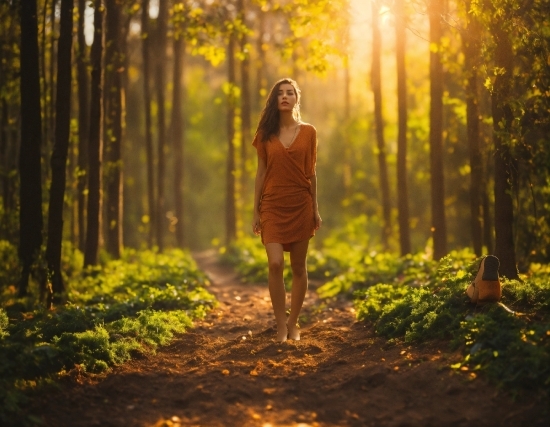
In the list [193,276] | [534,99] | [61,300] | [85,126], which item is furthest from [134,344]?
[85,126]

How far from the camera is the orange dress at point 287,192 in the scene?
857 cm

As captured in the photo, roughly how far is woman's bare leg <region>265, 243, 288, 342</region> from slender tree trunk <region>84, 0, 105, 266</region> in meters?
5.92

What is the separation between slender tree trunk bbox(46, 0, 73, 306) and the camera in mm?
11609

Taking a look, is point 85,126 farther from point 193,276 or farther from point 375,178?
point 375,178

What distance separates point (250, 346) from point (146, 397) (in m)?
2.16

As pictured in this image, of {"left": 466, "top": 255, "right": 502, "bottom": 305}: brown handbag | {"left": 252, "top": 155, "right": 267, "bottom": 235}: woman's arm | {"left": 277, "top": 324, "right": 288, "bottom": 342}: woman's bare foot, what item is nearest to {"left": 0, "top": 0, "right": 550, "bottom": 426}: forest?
{"left": 466, "top": 255, "right": 502, "bottom": 305}: brown handbag

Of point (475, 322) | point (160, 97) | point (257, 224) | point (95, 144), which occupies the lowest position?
point (475, 322)

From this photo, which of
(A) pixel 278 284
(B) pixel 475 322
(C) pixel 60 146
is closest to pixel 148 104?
(C) pixel 60 146

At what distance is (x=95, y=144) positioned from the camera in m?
14.7

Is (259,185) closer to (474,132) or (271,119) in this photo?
(271,119)

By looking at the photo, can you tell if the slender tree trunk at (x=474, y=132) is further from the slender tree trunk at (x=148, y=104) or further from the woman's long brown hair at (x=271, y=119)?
the slender tree trunk at (x=148, y=104)

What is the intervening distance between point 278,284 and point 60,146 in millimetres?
4877

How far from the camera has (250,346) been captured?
877 cm

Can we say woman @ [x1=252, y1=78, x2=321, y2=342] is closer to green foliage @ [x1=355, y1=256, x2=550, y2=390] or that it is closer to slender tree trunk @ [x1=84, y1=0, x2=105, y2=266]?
green foliage @ [x1=355, y1=256, x2=550, y2=390]
